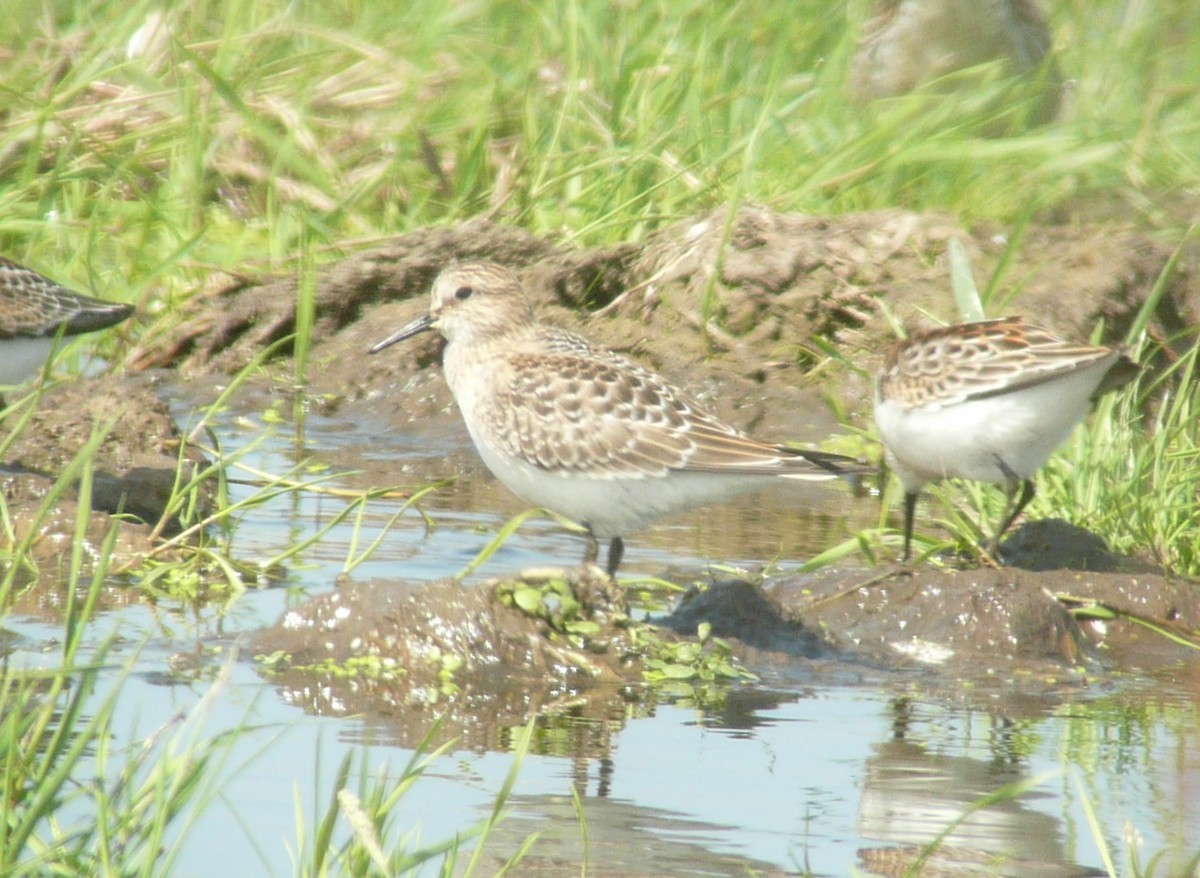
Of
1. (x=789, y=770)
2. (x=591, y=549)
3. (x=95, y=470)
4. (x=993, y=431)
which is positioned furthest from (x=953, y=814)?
(x=95, y=470)

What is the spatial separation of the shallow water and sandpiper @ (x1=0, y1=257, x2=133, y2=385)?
5.47 feet

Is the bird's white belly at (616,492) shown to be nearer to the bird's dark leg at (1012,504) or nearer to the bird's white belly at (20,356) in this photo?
the bird's dark leg at (1012,504)

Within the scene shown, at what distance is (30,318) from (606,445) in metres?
2.52

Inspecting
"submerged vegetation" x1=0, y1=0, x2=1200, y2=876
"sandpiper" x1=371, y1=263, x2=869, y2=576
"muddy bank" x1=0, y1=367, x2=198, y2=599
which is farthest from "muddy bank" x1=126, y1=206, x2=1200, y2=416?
"sandpiper" x1=371, y1=263, x2=869, y2=576

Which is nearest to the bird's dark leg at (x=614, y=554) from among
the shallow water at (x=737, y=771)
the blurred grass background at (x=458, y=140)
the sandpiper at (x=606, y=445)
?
the sandpiper at (x=606, y=445)

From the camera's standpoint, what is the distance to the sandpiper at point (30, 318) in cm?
748

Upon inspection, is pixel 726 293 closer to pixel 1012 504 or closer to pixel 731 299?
pixel 731 299

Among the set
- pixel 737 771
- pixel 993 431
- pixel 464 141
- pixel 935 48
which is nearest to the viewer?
pixel 737 771

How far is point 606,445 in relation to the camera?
6.74 m

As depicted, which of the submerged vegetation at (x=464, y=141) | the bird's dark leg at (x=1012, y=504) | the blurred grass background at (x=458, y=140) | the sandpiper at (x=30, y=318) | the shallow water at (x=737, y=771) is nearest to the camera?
the shallow water at (x=737, y=771)

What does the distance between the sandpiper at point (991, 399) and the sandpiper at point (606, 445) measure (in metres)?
0.56

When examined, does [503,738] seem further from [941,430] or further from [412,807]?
[941,430]

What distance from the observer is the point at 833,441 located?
8.92 m

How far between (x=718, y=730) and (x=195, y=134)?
662 centimetres
